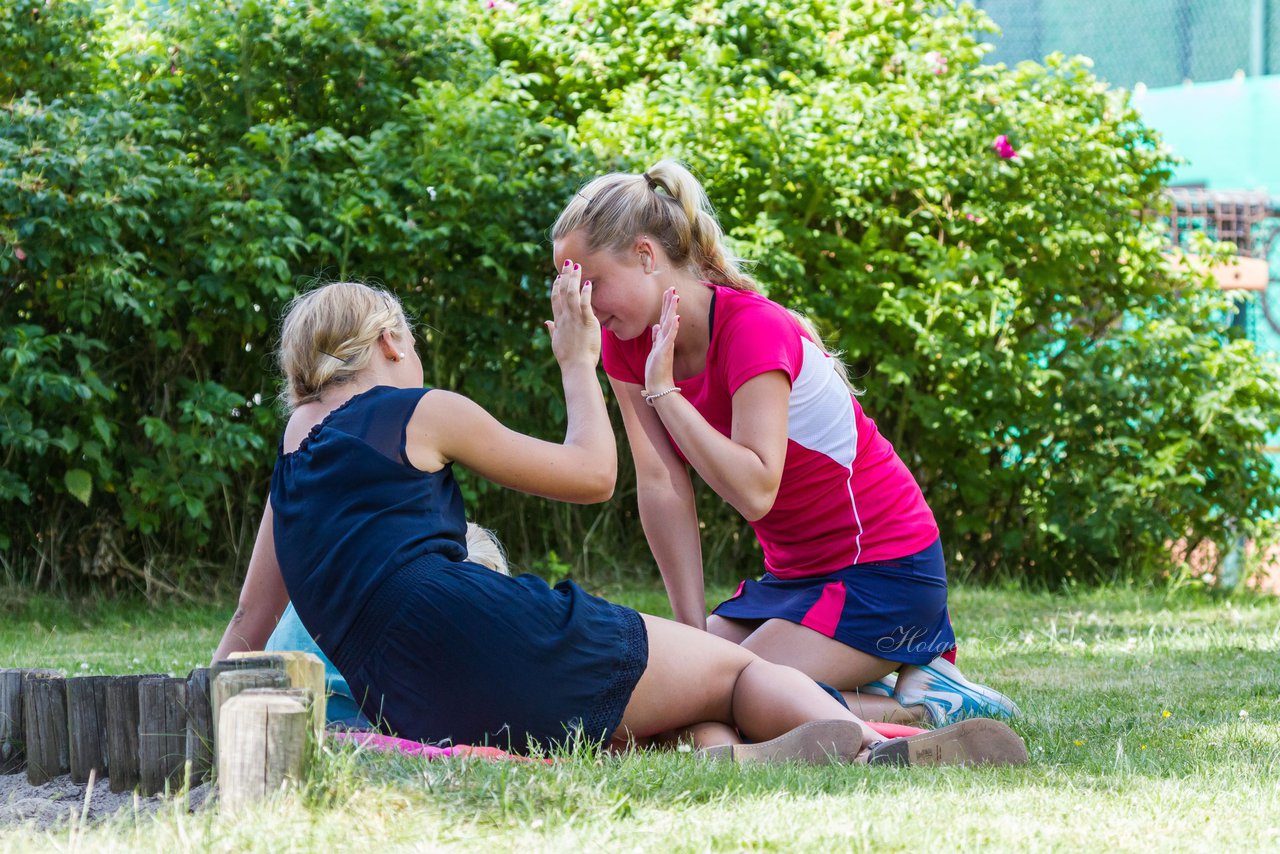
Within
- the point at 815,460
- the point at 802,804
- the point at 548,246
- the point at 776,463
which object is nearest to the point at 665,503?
the point at 815,460

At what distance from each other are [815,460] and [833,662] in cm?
49

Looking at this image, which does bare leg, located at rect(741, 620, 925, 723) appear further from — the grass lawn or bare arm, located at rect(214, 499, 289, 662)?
bare arm, located at rect(214, 499, 289, 662)

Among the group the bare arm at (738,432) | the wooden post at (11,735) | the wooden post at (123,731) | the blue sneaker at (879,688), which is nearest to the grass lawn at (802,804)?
the wooden post at (123,731)

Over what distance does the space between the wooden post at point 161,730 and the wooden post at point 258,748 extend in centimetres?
29

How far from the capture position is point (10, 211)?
17.4 ft

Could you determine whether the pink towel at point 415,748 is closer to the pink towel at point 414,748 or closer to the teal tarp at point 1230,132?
the pink towel at point 414,748

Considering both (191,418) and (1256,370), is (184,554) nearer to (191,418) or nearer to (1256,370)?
(191,418)

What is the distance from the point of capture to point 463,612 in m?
2.48

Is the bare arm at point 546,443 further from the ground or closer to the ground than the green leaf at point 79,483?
further from the ground

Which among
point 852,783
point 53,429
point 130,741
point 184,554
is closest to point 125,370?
point 53,429

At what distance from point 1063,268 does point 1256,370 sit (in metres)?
1.08

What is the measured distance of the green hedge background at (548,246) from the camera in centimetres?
565

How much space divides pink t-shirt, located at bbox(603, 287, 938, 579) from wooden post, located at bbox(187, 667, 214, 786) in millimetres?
1432

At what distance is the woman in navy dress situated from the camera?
250 cm
